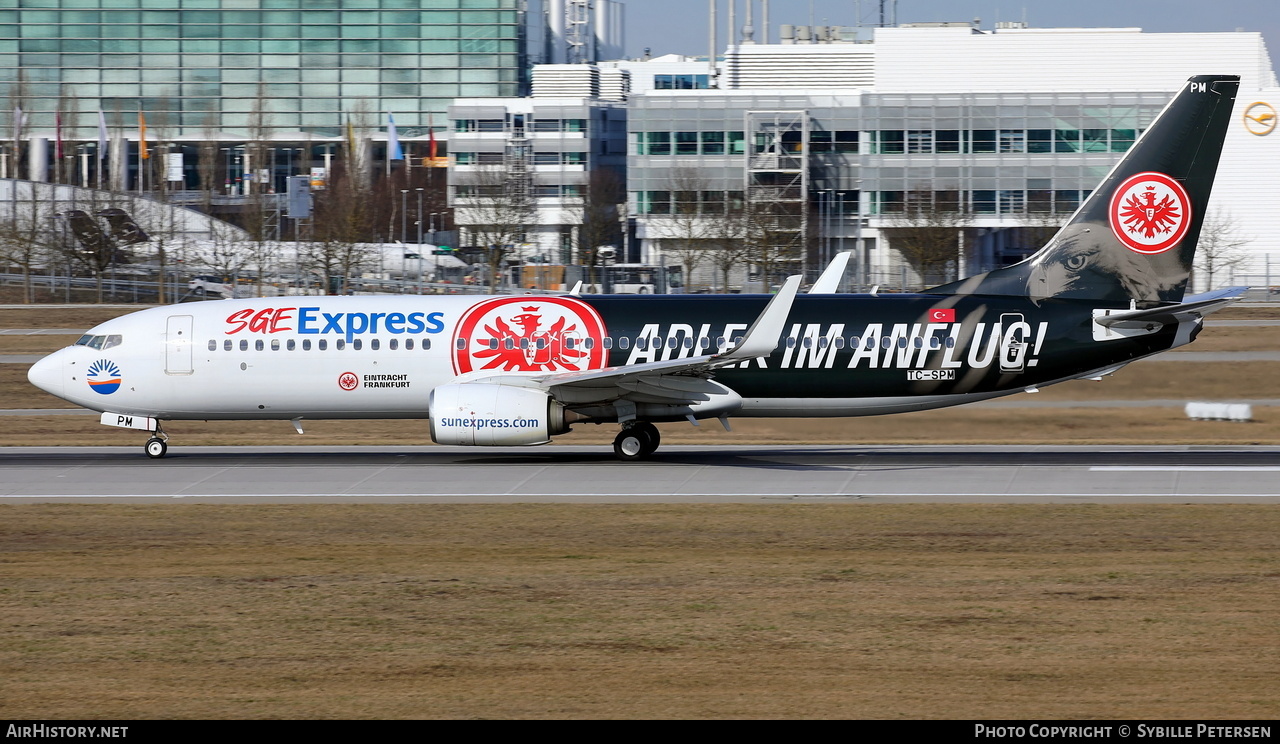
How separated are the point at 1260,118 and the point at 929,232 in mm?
39895

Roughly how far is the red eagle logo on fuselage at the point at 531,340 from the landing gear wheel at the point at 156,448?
7654 mm

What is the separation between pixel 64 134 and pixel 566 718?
154m

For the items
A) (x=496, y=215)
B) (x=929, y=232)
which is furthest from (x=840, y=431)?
(x=496, y=215)

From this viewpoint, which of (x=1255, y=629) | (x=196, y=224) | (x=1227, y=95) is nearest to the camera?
(x=1255, y=629)

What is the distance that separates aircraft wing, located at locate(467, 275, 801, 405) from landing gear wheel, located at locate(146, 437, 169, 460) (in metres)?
7.99

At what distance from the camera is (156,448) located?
33.8 meters

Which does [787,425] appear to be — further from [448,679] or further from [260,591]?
[448,679]

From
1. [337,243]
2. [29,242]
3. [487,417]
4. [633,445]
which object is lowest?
[633,445]

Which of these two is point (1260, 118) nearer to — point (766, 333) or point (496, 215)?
point (496, 215)

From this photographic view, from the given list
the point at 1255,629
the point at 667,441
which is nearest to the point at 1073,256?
the point at 667,441

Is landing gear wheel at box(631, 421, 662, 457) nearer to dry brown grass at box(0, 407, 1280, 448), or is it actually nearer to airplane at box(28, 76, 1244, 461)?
airplane at box(28, 76, 1244, 461)

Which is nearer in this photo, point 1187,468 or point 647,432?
point 1187,468

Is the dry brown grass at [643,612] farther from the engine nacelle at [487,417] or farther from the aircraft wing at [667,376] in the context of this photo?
the aircraft wing at [667,376]

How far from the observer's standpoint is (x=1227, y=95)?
104ft
